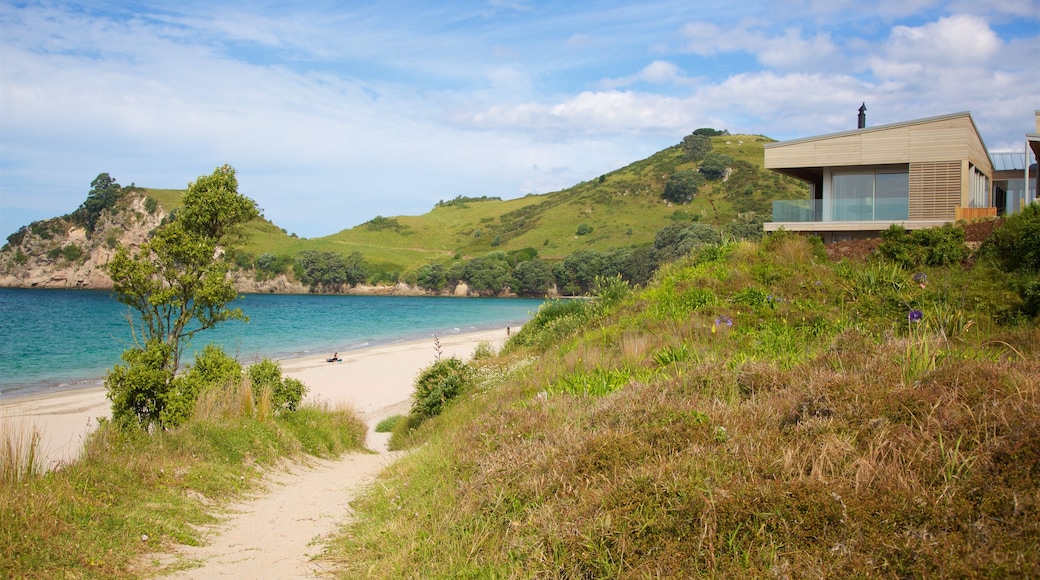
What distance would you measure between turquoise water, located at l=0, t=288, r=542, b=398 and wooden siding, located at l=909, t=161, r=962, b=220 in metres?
15.5

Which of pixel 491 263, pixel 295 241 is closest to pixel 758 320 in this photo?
pixel 491 263

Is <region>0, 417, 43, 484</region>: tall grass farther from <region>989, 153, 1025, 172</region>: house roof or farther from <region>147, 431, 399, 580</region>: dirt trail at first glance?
<region>989, 153, 1025, 172</region>: house roof

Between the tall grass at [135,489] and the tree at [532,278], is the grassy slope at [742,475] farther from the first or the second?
the tree at [532,278]

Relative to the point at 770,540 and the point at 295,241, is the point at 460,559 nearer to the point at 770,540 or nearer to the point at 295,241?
A: the point at 770,540

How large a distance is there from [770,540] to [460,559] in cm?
197

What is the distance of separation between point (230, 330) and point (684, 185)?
265 feet

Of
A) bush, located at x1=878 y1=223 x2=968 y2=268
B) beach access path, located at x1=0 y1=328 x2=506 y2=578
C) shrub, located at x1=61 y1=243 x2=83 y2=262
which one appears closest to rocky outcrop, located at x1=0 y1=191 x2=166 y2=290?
shrub, located at x1=61 y1=243 x2=83 y2=262

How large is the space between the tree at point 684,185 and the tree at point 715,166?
1340 mm

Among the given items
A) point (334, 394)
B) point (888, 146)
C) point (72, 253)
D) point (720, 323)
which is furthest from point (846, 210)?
point (72, 253)

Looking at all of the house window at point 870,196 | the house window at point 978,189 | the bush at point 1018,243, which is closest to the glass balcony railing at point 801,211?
the house window at point 870,196

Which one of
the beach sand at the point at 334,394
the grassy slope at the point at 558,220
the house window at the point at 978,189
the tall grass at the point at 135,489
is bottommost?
the beach sand at the point at 334,394

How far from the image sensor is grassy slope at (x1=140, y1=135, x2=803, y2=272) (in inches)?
4277

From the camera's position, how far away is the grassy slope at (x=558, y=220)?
356 ft

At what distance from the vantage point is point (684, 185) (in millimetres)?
114688
